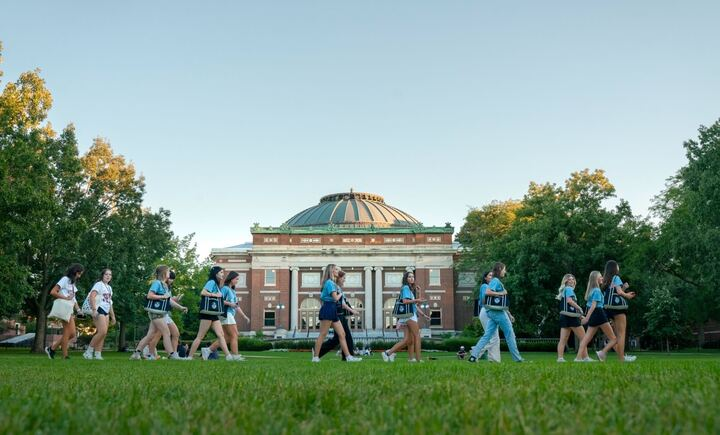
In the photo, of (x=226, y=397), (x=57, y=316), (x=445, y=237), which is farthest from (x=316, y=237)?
(x=226, y=397)

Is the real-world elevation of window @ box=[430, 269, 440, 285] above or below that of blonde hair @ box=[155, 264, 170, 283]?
above

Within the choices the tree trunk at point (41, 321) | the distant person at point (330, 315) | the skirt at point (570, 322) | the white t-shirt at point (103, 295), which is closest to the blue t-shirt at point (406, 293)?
the distant person at point (330, 315)

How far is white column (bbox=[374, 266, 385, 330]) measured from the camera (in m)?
71.1

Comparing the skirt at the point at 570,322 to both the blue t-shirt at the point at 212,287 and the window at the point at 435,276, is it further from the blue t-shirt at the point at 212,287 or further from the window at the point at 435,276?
the window at the point at 435,276

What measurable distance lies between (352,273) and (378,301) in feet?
13.8

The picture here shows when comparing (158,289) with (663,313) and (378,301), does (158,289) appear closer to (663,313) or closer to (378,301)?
(663,313)

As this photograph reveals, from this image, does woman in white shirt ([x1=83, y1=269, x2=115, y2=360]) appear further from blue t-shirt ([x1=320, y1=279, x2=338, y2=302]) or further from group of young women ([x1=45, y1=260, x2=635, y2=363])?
blue t-shirt ([x1=320, y1=279, x2=338, y2=302])

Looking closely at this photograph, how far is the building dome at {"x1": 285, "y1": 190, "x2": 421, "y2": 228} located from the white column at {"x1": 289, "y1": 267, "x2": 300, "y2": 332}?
8.18 metres

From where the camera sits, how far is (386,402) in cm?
390

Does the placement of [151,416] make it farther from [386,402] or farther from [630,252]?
[630,252]

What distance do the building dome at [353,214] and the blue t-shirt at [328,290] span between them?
61.1 meters

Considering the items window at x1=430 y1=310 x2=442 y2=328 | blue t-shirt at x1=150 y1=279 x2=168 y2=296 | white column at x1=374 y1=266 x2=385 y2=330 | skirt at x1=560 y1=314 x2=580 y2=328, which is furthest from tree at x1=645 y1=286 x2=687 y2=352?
white column at x1=374 y1=266 x2=385 y2=330

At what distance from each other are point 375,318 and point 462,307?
985 cm

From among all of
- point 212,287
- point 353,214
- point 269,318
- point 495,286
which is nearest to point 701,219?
point 495,286
